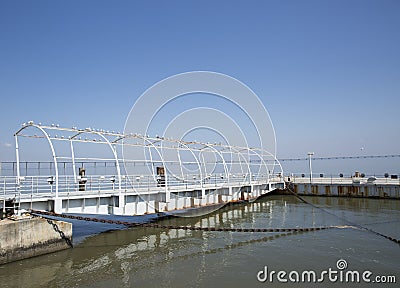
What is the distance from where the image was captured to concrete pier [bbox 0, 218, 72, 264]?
15.1m

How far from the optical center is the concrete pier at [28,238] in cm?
1515

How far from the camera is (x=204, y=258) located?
54.9 ft

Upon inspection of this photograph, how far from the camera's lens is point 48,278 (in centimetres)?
1395

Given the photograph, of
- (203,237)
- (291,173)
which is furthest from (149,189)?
(291,173)

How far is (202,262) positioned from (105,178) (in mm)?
10716

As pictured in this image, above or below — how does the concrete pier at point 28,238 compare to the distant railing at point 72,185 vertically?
below

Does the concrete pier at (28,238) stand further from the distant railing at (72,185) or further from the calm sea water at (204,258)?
the distant railing at (72,185)
